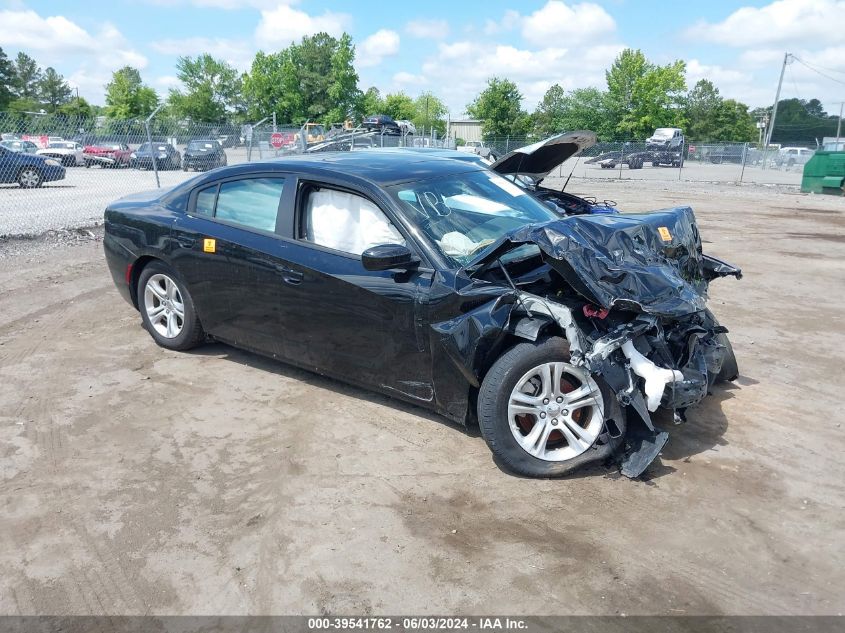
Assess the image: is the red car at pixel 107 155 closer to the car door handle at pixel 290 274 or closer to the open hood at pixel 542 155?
the open hood at pixel 542 155

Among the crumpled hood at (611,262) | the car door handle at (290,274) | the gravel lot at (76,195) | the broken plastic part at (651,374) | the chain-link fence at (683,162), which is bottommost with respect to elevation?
the chain-link fence at (683,162)

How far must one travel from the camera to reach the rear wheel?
59.6 ft

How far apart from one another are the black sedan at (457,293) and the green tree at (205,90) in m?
80.3

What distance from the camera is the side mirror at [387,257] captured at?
148 inches

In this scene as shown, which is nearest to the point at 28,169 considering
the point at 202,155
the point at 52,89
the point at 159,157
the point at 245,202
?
the point at 159,157

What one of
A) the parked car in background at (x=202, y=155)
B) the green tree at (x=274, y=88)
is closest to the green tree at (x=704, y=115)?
the green tree at (x=274, y=88)

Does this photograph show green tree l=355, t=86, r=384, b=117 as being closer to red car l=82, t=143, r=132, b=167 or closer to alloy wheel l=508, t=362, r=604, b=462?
red car l=82, t=143, r=132, b=167

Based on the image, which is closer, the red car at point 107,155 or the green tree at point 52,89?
the red car at point 107,155

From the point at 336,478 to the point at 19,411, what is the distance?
2.39m

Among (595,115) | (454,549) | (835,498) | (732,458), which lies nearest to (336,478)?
(454,549)

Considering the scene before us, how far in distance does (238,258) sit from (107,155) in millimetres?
14915

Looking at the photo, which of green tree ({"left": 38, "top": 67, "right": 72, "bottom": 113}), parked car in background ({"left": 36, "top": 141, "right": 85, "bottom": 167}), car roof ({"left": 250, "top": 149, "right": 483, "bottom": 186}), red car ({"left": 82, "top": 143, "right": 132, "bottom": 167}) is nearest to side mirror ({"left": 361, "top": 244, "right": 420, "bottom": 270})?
car roof ({"left": 250, "top": 149, "right": 483, "bottom": 186})

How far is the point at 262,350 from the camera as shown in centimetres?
484

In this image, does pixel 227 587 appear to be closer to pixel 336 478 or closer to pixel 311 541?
pixel 311 541
